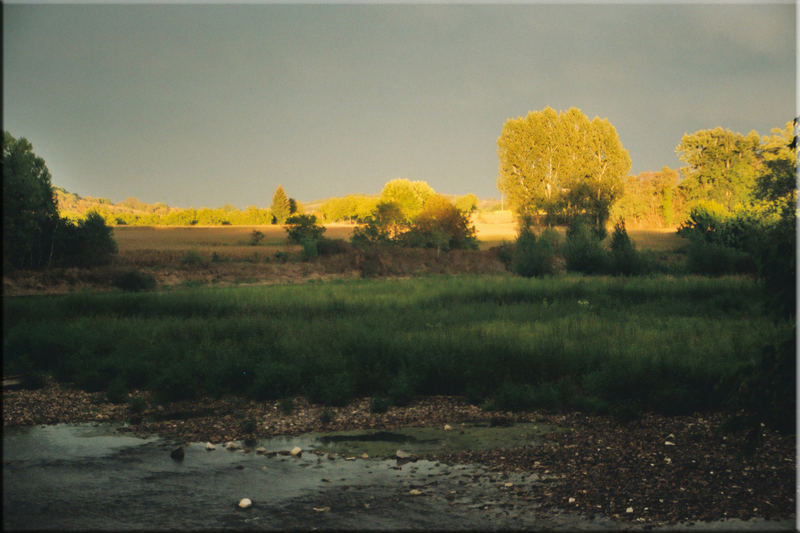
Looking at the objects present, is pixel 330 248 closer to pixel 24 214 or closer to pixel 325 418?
pixel 24 214

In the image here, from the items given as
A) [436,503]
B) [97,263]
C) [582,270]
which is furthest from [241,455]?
[97,263]

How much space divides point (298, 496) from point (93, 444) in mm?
4417

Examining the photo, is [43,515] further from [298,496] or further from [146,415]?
[146,415]

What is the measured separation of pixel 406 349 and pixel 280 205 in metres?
96.6

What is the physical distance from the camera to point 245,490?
7.89m

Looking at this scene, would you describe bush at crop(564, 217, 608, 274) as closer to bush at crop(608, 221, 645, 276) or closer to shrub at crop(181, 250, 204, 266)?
bush at crop(608, 221, 645, 276)

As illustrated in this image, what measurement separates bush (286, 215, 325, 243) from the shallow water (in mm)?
44646

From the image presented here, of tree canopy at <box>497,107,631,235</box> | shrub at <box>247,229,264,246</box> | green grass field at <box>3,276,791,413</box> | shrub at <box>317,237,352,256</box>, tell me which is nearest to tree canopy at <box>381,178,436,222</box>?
tree canopy at <box>497,107,631,235</box>

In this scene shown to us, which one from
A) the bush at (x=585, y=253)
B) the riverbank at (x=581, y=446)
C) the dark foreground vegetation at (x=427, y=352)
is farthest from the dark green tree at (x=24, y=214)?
the bush at (x=585, y=253)

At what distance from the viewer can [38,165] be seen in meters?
45.0

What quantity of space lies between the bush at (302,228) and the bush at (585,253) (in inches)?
926

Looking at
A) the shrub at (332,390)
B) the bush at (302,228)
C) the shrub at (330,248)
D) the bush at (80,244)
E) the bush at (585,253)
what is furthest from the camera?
the bush at (302,228)

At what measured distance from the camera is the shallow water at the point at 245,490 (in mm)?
6863

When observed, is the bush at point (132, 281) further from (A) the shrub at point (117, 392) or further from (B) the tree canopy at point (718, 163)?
(B) the tree canopy at point (718, 163)
